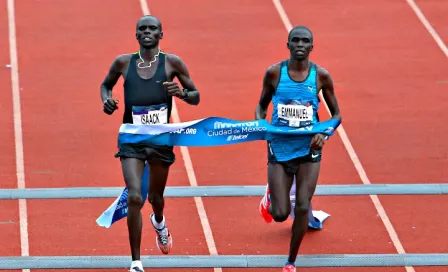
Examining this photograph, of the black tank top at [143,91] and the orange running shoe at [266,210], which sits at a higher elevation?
the black tank top at [143,91]

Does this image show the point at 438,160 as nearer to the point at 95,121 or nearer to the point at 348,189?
the point at 348,189

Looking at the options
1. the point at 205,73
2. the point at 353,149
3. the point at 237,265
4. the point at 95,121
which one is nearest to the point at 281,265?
the point at 237,265

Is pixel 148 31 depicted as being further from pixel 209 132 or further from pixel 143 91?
pixel 209 132

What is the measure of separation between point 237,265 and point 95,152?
327 centimetres

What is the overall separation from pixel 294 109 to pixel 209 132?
0.81 m

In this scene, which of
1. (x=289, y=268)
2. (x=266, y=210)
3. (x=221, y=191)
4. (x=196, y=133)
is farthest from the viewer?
(x=221, y=191)

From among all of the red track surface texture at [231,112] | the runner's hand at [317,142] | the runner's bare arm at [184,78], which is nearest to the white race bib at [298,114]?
the runner's hand at [317,142]

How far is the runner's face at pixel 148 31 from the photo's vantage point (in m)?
9.98

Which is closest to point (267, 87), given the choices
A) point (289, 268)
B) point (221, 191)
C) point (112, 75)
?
point (112, 75)

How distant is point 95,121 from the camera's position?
46.6 feet

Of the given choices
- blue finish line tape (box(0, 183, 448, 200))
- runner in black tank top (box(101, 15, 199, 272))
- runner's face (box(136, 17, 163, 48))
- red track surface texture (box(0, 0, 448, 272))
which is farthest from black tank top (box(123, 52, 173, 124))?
blue finish line tape (box(0, 183, 448, 200))

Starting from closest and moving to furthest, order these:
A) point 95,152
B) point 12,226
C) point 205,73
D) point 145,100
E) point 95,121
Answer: point 145,100 < point 12,226 < point 95,152 < point 95,121 < point 205,73

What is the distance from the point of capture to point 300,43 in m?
10.0

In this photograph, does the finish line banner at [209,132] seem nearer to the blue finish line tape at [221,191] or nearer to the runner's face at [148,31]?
the runner's face at [148,31]
